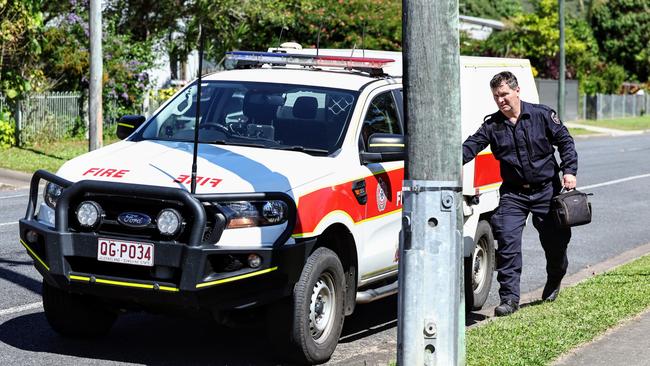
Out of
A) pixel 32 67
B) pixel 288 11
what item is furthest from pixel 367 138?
pixel 288 11

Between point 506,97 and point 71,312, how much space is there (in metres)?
3.46

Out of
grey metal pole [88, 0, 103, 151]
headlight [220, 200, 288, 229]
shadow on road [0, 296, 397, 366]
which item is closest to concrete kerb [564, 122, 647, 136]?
grey metal pole [88, 0, 103, 151]

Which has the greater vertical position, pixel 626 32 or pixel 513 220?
pixel 626 32

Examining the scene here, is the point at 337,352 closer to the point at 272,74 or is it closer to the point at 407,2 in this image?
the point at 272,74

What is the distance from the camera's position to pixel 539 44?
52.0m

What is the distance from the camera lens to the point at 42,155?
75.6 feet

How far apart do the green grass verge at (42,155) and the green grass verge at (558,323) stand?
42.6 feet

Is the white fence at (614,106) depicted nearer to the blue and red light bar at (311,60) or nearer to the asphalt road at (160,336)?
the asphalt road at (160,336)

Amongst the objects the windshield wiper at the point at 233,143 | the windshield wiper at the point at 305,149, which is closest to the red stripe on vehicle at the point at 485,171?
the windshield wiper at the point at 305,149

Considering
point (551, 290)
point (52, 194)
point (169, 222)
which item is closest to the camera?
point (169, 222)

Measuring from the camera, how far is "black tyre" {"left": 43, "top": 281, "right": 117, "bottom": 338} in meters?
7.44

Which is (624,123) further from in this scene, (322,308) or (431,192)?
(431,192)

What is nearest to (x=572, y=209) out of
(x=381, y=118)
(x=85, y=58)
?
(x=381, y=118)

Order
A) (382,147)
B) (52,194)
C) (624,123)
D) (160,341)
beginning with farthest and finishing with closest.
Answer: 1. (624,123)
2. (160,341)
3. (382,147)
4. (52,194)
